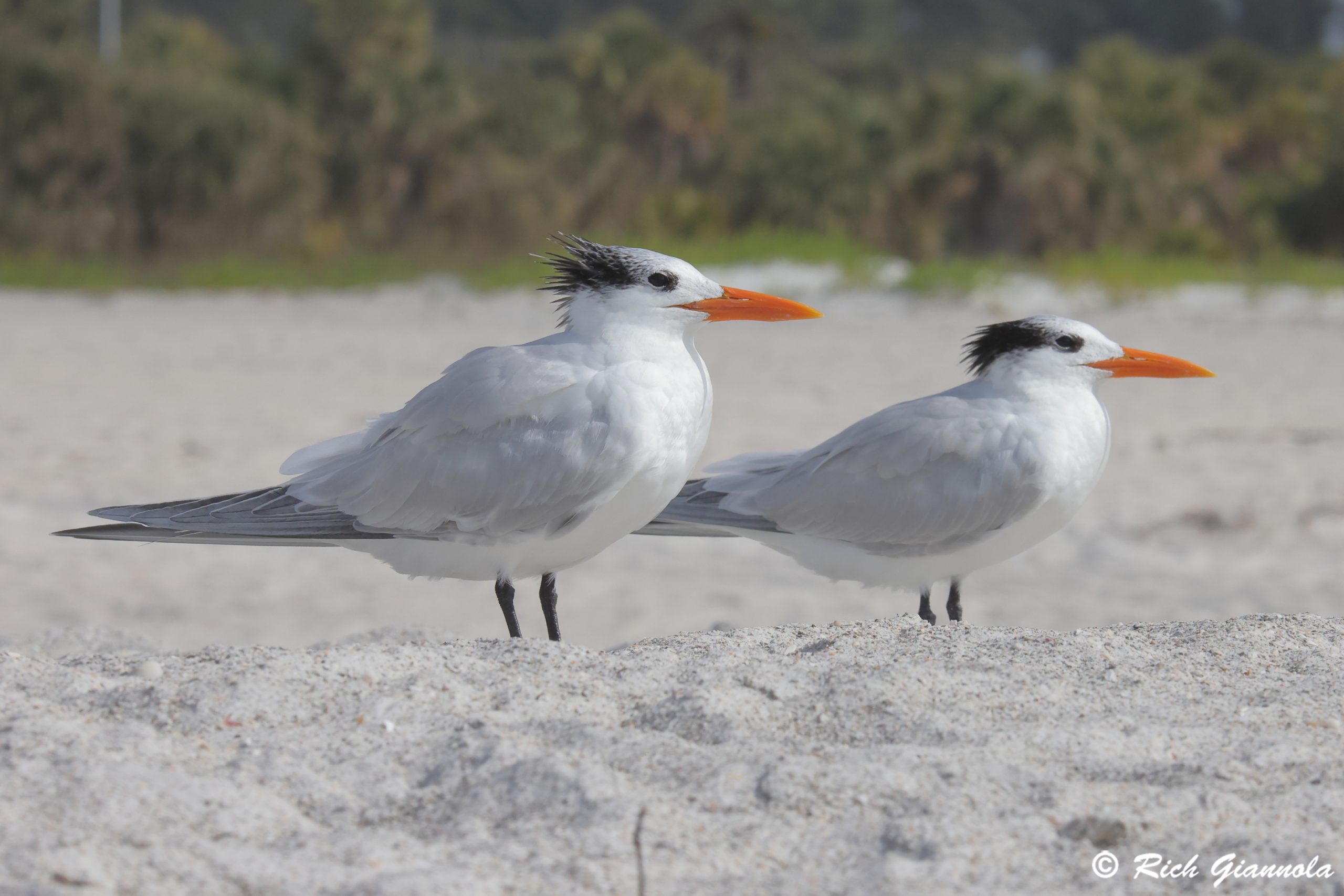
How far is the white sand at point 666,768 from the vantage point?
1.89m

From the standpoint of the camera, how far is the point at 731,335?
13.5 m

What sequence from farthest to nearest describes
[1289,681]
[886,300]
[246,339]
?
[886,300] → [246,339] → [1289,681]

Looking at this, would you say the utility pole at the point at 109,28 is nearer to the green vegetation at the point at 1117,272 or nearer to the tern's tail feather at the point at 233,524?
the green vegetation at the point at 1117,272

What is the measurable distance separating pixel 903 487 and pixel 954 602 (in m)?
0.29

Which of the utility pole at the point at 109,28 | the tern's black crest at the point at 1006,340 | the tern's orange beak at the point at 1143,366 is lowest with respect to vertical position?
the tern's orange beak at the point at 1143,366

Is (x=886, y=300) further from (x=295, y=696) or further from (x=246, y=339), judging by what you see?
(x=295, y=696)

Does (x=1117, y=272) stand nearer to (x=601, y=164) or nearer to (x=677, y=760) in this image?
(x=601, y=164)

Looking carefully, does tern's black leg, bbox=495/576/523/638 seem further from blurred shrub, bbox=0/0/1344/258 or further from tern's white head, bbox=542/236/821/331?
blurred shrub, bbox=0/0/1344/258

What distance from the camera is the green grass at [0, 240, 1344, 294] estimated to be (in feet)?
52.6

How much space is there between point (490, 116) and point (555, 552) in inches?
924

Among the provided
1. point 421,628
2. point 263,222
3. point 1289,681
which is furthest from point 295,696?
point 263,222

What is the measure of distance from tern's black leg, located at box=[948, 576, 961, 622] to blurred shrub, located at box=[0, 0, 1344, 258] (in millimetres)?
16177
